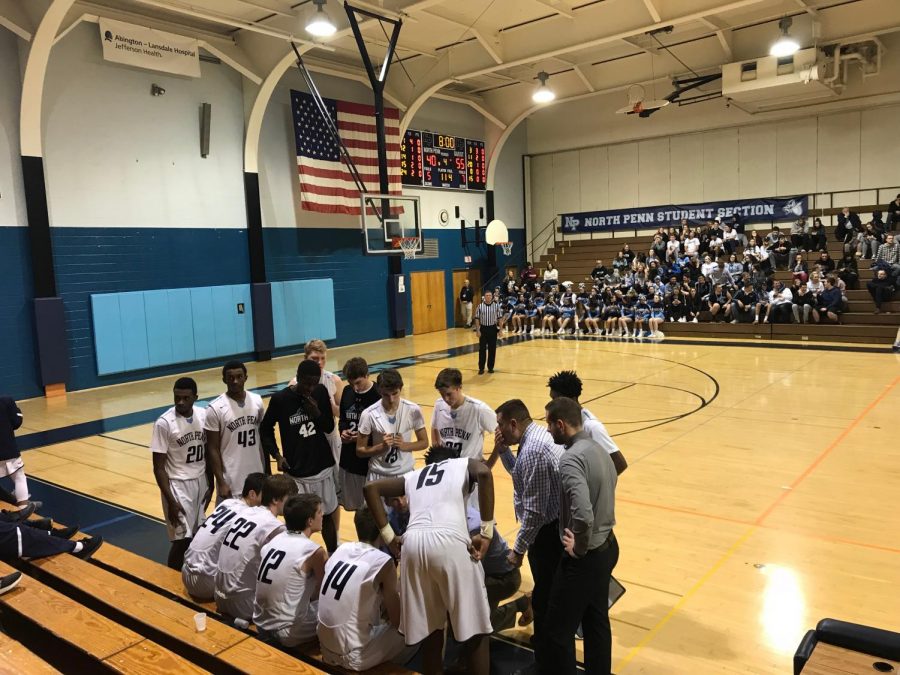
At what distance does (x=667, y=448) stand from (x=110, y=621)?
616cm

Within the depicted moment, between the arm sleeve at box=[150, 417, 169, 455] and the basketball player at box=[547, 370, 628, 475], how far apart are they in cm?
275

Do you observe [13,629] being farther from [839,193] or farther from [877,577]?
[839,193]

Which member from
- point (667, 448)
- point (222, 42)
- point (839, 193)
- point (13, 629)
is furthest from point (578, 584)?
point (839, 193)

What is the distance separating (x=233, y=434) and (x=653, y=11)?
45.1 feet

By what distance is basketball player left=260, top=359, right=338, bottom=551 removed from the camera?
4949 millimetres

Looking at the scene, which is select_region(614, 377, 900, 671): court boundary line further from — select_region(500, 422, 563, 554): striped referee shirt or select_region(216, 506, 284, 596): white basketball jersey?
select_region(216, 506, 284, 596): white basketball jersey

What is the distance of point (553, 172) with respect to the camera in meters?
26.1

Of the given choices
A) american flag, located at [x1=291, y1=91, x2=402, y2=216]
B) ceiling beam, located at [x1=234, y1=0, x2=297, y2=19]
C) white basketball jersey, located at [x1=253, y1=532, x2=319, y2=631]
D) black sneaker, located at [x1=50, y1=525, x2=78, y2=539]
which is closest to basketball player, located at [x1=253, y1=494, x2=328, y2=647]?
white basketball jersey, located at [x1=253, y1=532, x2=319, y2=631]

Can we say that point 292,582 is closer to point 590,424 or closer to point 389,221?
point 590,424

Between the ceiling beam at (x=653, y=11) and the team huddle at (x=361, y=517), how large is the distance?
41.6 feet

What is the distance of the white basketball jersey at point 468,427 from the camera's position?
4.82 meters

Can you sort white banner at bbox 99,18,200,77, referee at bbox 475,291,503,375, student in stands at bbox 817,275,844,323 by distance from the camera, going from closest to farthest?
referee at bbox 475,291,503,375, white banner at bbox 99,18,200,77, student in stands at bbox 817,275,844,323

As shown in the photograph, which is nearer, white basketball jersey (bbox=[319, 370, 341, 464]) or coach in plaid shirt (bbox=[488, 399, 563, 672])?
coach in plaid shirt (bbox=[488, 399, 563, 672])

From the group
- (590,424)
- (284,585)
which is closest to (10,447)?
(284,585)
